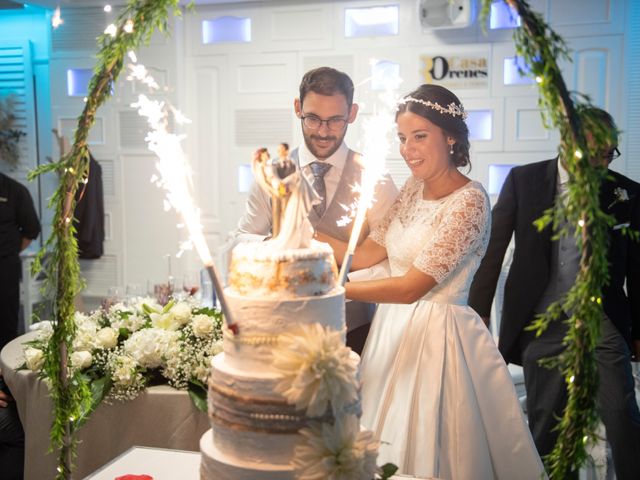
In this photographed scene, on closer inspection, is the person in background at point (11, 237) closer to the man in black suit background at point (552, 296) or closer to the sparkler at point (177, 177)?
the man in black suit background at point (552, 296)

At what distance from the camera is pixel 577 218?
1260 mm

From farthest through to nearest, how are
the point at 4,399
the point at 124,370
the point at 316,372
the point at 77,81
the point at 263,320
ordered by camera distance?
the point at 77,81 → the point at 4,399 → the point at 124,370 → the point at 263,320 → the point at 316,372

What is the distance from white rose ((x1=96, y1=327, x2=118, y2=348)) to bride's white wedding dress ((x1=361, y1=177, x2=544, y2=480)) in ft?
2.91

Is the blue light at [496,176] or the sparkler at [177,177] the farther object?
the blue light at [496,176]

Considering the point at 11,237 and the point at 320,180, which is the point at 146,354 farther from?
the point at 11,237

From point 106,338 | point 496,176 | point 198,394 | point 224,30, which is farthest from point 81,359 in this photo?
point 224,30

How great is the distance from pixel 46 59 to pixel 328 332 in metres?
6.95

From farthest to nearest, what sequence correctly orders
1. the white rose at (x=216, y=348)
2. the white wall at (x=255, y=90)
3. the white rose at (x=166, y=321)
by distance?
1. the white wall at (x=255, y=90)
2. the white rose at (x=166, y=321)
3. the white rose at (x=216, y=348)

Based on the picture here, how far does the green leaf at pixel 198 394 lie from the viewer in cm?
231

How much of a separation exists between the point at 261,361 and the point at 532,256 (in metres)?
2.03

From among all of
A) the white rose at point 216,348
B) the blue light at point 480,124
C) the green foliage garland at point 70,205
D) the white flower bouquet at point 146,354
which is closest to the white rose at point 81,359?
the white flower bouquet at point 146,354

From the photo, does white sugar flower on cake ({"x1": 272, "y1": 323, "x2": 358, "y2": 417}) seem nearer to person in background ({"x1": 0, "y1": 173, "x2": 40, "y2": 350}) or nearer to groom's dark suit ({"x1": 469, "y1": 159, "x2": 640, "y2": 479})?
groom's dark suit ({"x1": 469, "y1": 159, "x2": 640, "y2": 479})

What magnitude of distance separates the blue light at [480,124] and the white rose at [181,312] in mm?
3766

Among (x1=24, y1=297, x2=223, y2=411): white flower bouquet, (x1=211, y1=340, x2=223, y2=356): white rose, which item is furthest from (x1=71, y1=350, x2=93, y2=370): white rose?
(x1=211, y1=340, x2=223, y2=356): white rose
